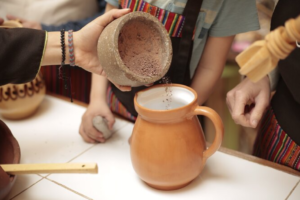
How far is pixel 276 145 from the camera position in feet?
2.60

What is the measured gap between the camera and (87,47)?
30.7 inches

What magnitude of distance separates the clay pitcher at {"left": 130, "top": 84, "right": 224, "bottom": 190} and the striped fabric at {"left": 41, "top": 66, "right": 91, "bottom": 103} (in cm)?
64

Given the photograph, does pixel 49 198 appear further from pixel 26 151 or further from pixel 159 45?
pixel 159 45

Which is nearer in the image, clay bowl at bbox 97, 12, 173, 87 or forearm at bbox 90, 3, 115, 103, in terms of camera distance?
clay bowl at bbox 97, 12, 173, 87

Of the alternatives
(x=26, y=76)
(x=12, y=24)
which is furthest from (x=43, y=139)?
(x=12, y=24)

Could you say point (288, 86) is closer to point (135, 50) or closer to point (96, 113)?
point (135, 50)

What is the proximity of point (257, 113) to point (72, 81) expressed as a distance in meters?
0.78

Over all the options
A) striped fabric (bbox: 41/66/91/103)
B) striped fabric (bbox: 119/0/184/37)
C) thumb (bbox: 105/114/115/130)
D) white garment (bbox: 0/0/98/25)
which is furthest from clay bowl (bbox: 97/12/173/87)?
white garment (bbox: 0/0/98/25)

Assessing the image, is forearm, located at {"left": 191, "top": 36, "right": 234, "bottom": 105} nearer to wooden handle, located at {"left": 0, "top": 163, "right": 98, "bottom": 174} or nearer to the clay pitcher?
the clay pitcher

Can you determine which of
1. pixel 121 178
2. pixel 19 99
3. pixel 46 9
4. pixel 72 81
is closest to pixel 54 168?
pixel 121 178

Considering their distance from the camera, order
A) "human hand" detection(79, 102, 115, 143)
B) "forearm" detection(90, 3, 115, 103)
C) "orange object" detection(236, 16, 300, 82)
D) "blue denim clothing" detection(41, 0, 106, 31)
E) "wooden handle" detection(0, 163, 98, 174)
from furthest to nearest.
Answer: "blue denim clothing" detection(41, 0, 106, 31) → "forearm" detection(90, 3, 115, 103) → "human hand" detection(79, 102, 115, 143) → "wooden handle" detection(0, 163, 98, 174) → "orange object" detection(236, 16, 300, 82)

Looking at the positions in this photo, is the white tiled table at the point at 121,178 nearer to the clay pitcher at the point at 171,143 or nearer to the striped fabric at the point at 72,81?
the clay pitcher at the point at 171,143

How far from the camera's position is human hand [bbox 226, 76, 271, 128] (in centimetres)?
67

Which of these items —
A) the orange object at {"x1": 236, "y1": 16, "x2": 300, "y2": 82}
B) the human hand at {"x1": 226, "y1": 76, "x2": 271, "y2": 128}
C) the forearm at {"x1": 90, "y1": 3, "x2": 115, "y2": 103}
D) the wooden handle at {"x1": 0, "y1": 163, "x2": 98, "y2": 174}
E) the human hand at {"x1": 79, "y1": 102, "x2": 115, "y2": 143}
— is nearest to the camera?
the orange object at {"x1": 236, "y1": 16, "x2": 300, "y2": 82}
